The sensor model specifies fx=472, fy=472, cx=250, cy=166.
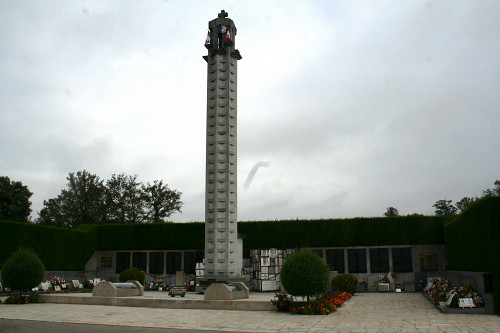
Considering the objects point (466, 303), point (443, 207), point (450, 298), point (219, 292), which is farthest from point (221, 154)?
point (443, 207)

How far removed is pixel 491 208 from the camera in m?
15.5

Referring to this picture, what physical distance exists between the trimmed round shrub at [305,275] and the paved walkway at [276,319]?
3.32 ft

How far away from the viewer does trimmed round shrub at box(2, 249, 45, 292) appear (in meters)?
21.2

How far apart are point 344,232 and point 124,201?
34.1m

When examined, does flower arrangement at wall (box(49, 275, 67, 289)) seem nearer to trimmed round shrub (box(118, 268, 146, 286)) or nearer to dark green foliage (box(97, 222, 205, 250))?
trimmed round shrub (box(118, 268, 146, 286))

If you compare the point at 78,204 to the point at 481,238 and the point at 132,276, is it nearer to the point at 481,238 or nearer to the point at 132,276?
the point at 132,276

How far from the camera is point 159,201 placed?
56375 mm

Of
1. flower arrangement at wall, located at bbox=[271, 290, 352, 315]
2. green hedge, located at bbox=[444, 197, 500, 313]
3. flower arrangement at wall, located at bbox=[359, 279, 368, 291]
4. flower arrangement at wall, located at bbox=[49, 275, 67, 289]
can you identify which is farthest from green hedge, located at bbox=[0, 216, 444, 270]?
flower arrangement at wall, located at bbox=[271, 290, 352, 315]

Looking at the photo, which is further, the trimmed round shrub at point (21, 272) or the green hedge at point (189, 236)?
the green hedge at point (189, 236)

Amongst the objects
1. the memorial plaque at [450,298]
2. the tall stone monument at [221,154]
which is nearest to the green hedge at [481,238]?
the memorial plaque at [450,298]

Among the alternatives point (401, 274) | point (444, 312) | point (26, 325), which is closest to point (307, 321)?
point (444, 312)

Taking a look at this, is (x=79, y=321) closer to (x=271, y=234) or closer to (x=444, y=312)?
(x=444, y=312)

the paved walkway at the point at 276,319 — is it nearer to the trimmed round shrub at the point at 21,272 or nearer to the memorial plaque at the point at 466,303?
the memorial plaque at the point at 466,303

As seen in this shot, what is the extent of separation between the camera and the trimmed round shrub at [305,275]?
16.5 meters
